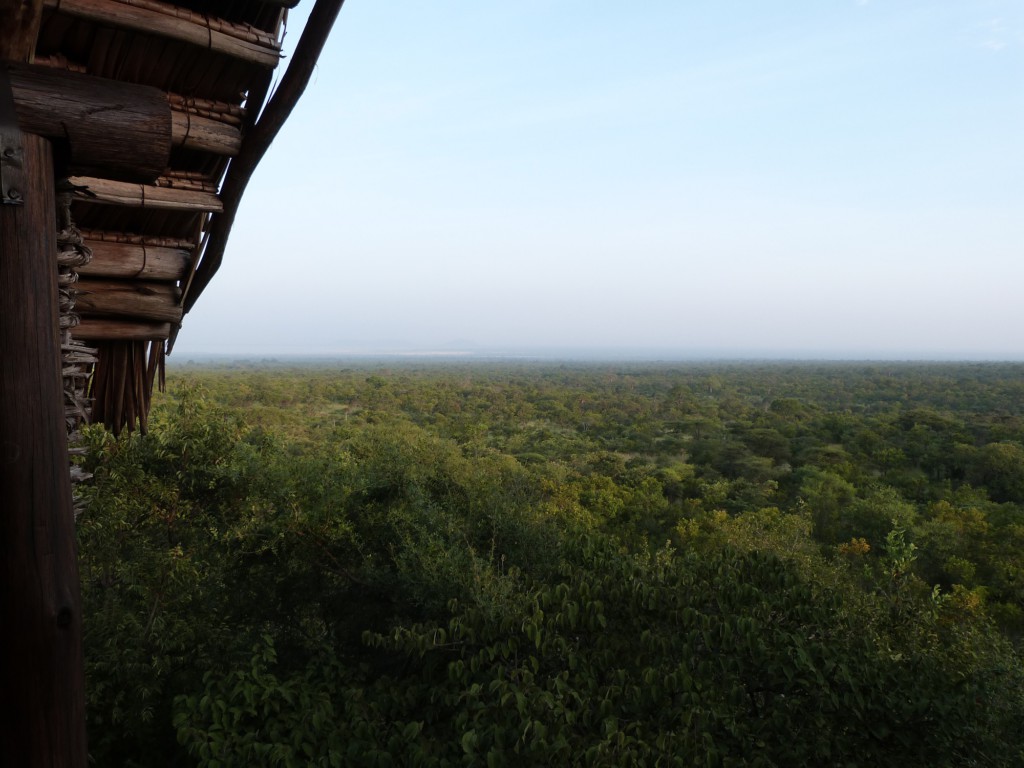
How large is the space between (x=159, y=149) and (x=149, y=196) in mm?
951

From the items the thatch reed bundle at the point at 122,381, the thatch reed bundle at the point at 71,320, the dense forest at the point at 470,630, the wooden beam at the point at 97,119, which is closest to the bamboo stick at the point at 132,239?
the thatch reed bundle at the point at 71,320

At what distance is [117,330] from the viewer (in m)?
3.00

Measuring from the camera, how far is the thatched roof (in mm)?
1896

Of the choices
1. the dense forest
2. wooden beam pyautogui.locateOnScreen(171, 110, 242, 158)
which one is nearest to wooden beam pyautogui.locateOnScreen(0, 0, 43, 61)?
wooden beam pyautogui.locateOnScreen(171, 110, 242, 158)

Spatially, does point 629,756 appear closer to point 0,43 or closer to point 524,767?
point 524,767

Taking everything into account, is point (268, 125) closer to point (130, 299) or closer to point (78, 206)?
point (78, 206)

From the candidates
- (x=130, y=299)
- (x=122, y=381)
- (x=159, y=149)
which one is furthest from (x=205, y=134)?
(x=122, y=381)

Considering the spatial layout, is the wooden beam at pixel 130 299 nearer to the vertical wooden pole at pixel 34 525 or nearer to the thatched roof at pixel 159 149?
the thatched roof at pixel 159 149

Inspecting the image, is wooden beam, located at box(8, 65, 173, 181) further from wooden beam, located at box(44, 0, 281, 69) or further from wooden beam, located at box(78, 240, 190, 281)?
wooden beam, located at box(78, 240, 190, 281)

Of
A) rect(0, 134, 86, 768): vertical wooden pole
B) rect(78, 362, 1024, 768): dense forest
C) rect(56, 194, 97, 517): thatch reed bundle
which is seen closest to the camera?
rect(0, 134, 86, 768): vertical wooden pole

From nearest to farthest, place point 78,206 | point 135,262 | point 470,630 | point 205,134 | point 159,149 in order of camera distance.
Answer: point 159,149
point 205,134
point 78,206
point 135,262
point 470,630

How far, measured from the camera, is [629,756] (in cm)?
Answer: 280

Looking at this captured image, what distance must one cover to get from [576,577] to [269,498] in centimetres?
536

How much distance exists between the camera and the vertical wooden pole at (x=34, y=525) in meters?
1.39
